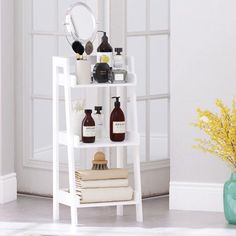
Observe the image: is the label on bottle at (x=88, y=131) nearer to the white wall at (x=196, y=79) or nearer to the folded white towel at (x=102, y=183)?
the folded white towel at (x=102, y=183)

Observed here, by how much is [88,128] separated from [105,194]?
0.40 meters

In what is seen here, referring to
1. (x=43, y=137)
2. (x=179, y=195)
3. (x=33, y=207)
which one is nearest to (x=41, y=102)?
(x=43, y=137)

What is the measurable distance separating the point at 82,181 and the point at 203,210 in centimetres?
83

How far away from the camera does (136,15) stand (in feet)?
19.0

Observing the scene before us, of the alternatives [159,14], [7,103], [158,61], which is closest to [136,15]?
[159,14]

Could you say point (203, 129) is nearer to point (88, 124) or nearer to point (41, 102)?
point (88, 124)

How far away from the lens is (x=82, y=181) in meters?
5.14

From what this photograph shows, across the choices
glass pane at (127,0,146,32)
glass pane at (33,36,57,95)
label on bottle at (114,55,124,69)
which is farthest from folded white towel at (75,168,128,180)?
glass pane at (127,0,146,32)

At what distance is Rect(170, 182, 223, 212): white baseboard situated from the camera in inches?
215

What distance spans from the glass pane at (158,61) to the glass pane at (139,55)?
5cm

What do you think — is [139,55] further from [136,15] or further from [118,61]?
[118,61]

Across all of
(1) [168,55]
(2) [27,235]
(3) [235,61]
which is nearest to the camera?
(2) [27,235]

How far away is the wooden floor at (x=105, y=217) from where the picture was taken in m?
5.11

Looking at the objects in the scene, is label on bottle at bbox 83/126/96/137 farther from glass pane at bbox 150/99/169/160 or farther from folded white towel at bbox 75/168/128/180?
glass pane at bbox 150/99/169/160
